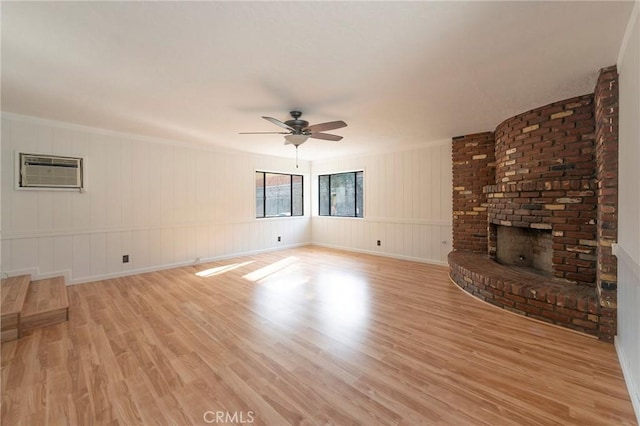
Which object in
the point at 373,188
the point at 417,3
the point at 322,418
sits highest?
the point at 417,3

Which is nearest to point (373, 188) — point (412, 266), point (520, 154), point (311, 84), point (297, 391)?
point (412, 266)

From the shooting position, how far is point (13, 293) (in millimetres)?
3041

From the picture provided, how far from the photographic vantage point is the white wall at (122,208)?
3.73 m

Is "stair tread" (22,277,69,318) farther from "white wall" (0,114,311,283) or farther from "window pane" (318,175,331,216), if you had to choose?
"window pane" (318,175,331,216)

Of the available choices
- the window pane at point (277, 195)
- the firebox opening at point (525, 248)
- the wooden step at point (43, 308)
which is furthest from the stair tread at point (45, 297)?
the firebox opening at point (525, 248)

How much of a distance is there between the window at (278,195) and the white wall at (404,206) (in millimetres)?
1179

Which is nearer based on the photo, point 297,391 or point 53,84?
point 297,391

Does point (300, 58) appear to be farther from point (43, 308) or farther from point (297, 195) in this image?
point (297, 195)

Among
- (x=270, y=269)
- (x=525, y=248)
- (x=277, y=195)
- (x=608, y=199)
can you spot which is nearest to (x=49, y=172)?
(x=270, y=269)

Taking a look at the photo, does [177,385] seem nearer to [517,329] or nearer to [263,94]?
[263,94]

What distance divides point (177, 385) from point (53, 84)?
10.3 feet

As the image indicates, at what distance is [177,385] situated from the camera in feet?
6.15

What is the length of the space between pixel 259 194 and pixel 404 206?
3432 mm

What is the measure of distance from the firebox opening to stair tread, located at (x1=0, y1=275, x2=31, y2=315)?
5898 mm
